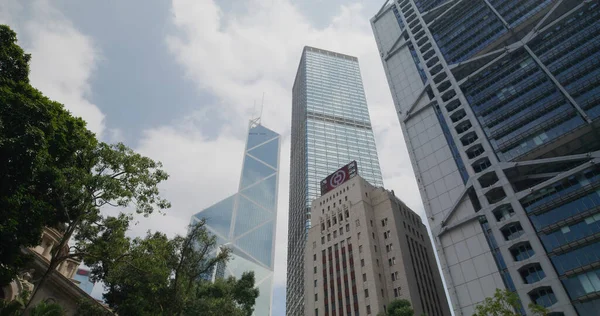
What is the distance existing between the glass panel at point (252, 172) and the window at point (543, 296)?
159m

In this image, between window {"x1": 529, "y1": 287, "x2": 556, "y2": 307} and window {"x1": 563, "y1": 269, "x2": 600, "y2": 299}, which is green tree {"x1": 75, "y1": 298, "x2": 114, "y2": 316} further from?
window {"x1": 563, "y1": 269, "x2": 600, "y2": 299}

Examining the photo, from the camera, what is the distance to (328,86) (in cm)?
14838

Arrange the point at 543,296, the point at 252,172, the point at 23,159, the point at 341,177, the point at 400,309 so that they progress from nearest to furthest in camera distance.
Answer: the point at 23,159
the point at 400,309
the point at 543,296
the point at 341,177
the point at 252,172

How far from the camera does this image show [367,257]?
195 ft

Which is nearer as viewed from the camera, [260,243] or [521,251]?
[521,251]

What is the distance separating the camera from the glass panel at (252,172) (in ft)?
627

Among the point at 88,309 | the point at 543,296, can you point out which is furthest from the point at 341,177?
the point at 88,309

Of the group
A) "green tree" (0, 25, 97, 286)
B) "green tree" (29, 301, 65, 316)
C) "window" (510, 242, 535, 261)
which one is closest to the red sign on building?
"window" (510, 242, 535, 261)

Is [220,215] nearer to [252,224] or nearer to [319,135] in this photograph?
[252,224]

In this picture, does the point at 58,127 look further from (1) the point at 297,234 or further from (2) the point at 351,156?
(2) the point at 351,156

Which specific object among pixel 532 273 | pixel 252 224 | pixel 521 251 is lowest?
pixel 532 273

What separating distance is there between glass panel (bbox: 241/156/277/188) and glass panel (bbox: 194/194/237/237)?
1150 cm

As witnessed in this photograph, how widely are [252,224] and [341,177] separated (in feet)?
356

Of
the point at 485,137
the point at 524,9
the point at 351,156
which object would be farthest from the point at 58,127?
the point at 351,156
